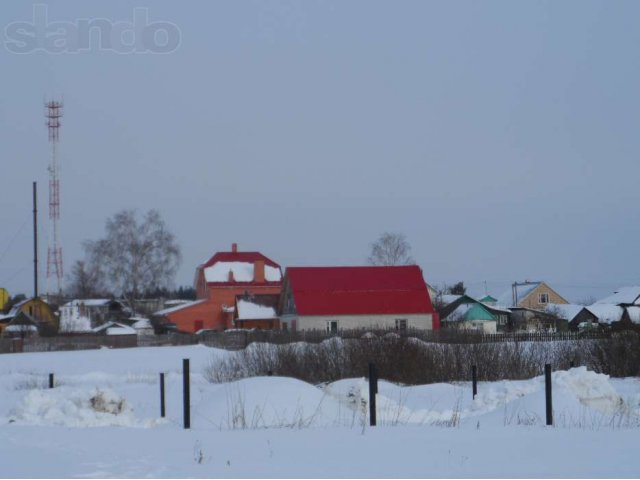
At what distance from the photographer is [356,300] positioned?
59844 millimetres

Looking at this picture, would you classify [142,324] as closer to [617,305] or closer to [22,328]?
[22,328]

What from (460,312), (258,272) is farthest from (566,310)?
(258,272)

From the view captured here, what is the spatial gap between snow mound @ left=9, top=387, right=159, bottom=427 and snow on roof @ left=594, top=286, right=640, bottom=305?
6655 cm

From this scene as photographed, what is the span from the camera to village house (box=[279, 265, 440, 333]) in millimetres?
58969

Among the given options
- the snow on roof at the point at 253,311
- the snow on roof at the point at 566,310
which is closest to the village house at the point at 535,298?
the snow on roof at the point at 566,310

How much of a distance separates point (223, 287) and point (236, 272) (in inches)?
80.9

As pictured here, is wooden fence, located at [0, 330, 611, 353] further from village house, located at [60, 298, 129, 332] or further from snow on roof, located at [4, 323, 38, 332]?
village house, located at [60, 298, 129, 332]

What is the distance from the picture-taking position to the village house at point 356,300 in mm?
58969

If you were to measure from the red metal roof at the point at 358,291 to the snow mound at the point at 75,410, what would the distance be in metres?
39.8

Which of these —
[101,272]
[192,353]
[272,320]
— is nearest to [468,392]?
[192,353]

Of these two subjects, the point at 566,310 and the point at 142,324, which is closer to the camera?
the point at 142,324

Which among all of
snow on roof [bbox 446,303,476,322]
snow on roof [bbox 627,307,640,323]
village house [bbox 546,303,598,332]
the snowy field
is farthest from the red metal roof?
the snowy field

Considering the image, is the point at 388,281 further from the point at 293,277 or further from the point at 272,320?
the point at 272,320

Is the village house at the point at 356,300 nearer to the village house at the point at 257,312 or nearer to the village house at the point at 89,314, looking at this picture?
the village house at the point at 257,312
